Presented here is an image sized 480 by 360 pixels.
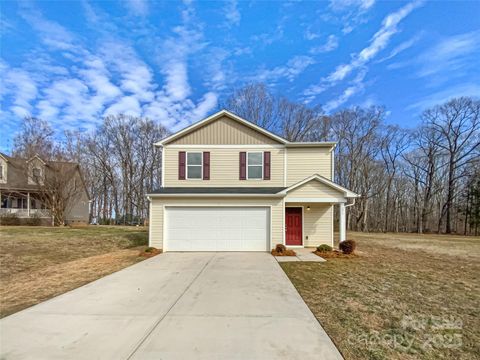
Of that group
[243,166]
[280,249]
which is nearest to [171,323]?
[280,249]

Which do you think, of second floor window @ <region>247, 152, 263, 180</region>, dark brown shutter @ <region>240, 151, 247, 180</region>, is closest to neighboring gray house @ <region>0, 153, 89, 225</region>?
dark brown shutter @ <region>240, 151, 247, 180</region>

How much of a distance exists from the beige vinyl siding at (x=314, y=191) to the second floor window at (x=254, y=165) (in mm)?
2272

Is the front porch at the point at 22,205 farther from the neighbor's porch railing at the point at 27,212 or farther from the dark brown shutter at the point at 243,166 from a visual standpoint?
the dark brown shutter at the point at 243,166

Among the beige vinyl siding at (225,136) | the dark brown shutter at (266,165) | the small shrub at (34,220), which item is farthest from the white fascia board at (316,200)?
the small shrub at (34,220)

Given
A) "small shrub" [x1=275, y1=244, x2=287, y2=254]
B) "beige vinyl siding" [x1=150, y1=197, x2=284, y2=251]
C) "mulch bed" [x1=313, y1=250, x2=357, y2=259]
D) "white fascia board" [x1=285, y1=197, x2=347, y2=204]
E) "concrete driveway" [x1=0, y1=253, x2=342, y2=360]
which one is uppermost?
"white fascia board" [x1=285, y1=197, x2=347, y2=204]

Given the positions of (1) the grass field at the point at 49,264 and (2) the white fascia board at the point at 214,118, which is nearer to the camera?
(1) the grass field at the point at 49,264

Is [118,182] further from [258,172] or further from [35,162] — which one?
[258,172]

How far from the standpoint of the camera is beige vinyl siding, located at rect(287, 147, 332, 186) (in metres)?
15.0

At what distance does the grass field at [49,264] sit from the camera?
21.6 feet

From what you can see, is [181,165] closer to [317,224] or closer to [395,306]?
[317,224]

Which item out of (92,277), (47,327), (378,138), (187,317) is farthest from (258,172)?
(378,138)

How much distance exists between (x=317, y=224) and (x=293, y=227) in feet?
4.47

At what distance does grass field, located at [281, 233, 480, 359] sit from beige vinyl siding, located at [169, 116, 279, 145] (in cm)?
737

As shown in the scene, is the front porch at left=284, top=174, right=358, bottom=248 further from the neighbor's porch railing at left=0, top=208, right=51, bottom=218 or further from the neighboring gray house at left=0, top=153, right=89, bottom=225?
the neighbor's porch railing at left=0, top=208, right=51, bottom=218
